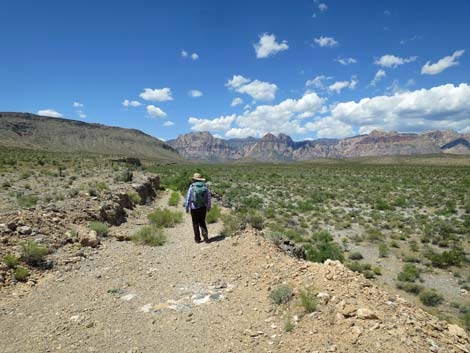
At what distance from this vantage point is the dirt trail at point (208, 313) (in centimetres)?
462

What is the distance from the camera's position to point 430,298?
959cm

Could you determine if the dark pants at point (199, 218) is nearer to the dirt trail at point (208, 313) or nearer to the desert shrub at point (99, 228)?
the dirt trail at point (208, 313)

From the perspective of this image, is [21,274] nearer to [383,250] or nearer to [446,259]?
[383,250]

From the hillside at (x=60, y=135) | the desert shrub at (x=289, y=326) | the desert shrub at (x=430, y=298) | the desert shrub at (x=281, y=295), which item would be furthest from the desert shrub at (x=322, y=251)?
Result: the hillside at (x=60, y=135)

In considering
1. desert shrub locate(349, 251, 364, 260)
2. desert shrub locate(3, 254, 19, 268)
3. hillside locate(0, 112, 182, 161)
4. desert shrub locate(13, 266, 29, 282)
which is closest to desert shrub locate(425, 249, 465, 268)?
desert shrub locate(349, 251, 364, 260)

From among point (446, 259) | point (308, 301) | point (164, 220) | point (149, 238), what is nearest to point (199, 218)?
point (149, 238)

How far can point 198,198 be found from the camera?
374 inches

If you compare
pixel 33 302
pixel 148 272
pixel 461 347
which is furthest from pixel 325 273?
pixel 33 302

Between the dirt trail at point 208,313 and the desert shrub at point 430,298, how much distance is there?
5.13 meters

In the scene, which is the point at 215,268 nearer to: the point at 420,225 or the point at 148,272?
the point at 148,272

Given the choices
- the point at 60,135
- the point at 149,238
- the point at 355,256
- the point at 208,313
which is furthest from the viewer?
the point at 60,135

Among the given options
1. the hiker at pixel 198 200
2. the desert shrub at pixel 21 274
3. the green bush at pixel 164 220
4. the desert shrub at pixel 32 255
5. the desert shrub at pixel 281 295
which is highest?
the hiker at pixel 198 200

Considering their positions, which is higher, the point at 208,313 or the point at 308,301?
the point at 308,301

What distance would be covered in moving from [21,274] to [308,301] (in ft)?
18.7
